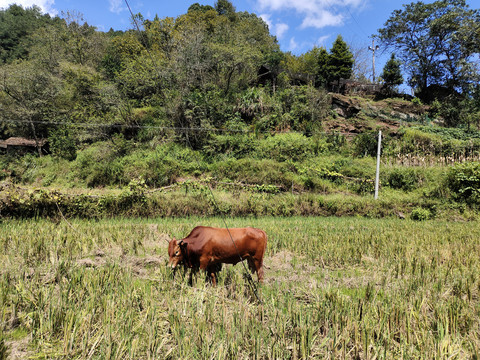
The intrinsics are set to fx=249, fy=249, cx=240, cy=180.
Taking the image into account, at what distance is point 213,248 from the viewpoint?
4609 mm

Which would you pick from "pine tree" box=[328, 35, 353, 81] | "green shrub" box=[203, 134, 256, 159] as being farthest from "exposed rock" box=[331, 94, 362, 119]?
"green shrub" box=[203, 134, 256, 159]

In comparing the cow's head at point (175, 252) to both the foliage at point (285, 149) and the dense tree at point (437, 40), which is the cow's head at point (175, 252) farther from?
the dense tree at point (437, 40)

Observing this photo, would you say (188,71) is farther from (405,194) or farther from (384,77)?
(384,77)

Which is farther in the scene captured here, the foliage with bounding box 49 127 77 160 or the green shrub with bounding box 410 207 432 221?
the foliage with bounding box 49 127 77 160

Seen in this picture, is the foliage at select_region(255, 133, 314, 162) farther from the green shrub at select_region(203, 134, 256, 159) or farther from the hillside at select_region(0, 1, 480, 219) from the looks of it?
the green shrub at select_region(203, 134, 256, 159)

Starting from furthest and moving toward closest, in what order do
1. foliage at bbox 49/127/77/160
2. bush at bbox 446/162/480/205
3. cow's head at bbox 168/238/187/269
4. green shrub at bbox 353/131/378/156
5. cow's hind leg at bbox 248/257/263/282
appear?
foliage at bbox 49/127/77/160
green shrub at bbox 353/131/378/156
bush at bbox 446/162/480/205
cow's hind leg at bbox 248/257/263/282
cow's head at bbox 168/238/187/269

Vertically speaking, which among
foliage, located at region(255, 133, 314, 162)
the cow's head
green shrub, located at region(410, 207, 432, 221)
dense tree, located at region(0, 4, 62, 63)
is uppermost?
dense tree, located at region(0, 4, 62, 63)

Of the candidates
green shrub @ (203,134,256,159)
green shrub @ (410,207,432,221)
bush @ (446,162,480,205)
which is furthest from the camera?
green shrub @ (203,134,256,159)

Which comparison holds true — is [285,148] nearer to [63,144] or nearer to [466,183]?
[466,183]

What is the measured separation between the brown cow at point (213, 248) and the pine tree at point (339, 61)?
28.5 meters

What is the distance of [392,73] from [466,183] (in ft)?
64.0

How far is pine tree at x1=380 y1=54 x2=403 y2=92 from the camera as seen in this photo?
28339mm

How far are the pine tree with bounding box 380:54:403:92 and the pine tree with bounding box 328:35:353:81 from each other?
4.36 metres

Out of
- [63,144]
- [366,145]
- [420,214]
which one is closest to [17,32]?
[63,144]
